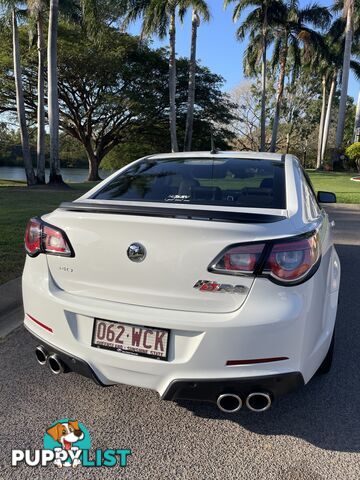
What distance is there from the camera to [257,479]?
80.2 inches

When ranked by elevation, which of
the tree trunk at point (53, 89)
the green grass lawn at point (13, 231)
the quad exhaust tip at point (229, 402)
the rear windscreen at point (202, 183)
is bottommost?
the green grass lawn at point (13, 231)

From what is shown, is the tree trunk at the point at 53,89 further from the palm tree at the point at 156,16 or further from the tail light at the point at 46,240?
the tail light at the point at 46,240

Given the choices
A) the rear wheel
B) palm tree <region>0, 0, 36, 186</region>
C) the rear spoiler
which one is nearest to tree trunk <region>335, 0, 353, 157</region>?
palm tree <region>0, 0, 36, 186</region>

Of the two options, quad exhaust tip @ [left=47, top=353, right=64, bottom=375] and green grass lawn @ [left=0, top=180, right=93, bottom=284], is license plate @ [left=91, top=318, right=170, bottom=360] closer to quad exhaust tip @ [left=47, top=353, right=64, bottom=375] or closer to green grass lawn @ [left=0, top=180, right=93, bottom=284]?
quad exhaust tip @ [left=47, top=353, right=64, bottom=375]

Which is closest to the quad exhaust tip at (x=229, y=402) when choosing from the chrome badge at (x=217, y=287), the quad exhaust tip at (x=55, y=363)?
the chrome badge at (x=217, y=287)

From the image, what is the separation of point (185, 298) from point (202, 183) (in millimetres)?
1331

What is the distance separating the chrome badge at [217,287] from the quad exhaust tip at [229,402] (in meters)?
0.53

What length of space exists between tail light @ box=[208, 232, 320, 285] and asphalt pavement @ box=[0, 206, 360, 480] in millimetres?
952

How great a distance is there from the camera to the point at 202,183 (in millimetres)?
3213

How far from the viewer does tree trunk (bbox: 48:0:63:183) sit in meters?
16.5

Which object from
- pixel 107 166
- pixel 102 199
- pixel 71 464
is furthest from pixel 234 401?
pixel 107 166

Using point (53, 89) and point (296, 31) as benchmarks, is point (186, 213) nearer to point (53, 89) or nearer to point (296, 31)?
point (53, 89)

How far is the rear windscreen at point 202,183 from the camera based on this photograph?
2.83 metres

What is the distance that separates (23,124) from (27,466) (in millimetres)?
20987
